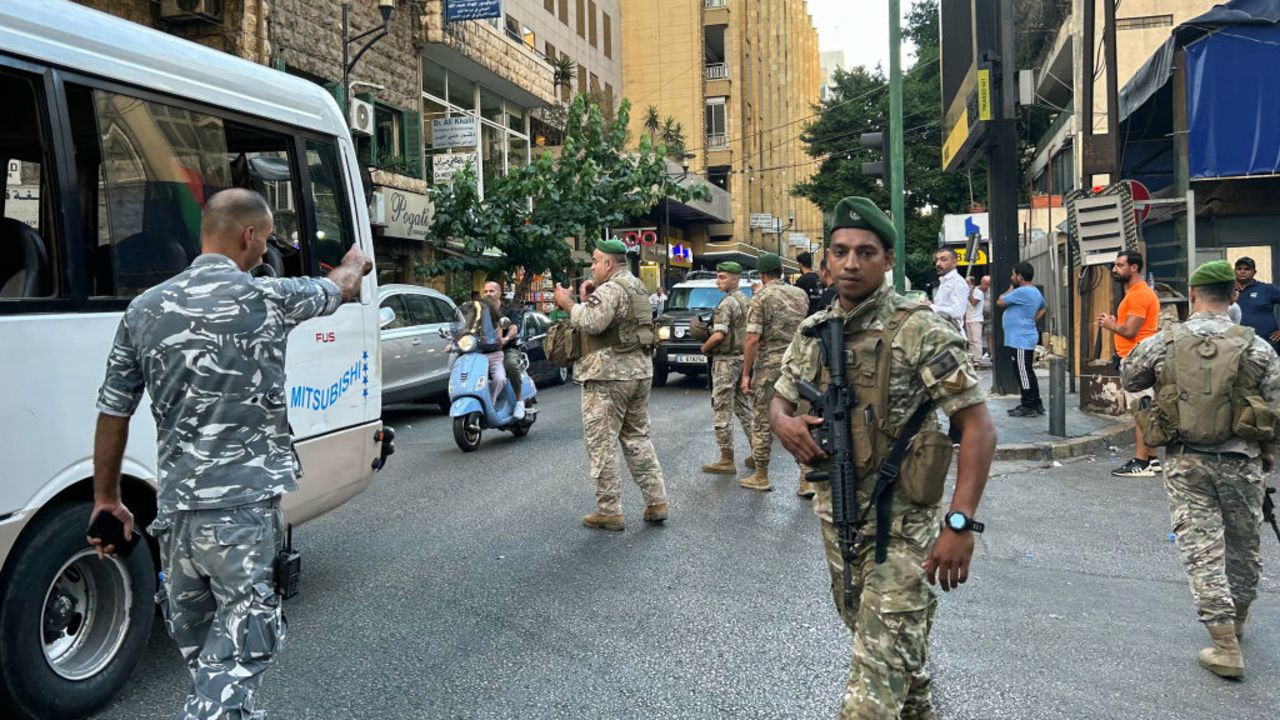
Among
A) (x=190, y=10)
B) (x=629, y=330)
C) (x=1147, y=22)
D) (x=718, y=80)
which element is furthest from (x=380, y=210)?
(x=718, y=80)

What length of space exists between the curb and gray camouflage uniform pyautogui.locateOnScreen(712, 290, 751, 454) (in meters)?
2.51

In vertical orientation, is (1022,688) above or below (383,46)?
below

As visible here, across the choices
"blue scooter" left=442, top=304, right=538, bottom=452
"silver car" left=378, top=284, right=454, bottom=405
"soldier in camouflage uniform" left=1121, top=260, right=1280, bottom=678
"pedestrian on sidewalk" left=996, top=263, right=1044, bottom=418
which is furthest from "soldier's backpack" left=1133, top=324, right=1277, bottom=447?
"silver car" left=378, top=284, right=454, bottom=405

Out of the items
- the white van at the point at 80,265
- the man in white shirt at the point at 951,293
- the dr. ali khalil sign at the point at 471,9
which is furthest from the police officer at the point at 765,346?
the dr. ali khalil sign at the point at 471,9

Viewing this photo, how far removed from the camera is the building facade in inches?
1999

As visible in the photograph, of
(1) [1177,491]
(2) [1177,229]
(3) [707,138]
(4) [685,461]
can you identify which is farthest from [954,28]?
(3) [707,138]

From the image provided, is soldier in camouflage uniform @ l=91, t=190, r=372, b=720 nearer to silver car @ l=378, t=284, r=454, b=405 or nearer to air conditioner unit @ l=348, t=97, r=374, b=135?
silver car @ l=378, t=284, r=454, b=405

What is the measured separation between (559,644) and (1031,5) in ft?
88.4

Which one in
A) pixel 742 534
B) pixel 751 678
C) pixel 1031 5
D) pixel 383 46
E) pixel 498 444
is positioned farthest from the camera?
pixel 1031 5

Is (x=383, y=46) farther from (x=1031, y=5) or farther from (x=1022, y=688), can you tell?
(x=1022, y=688)

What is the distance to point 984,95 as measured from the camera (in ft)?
43.3

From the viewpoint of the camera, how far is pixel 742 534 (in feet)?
21.5

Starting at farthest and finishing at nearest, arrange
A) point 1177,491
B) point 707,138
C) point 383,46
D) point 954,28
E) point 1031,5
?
point 707,138, point 1031,5, point 383,46, point 954,28, point 1177,491

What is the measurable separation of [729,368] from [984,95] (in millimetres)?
6779
